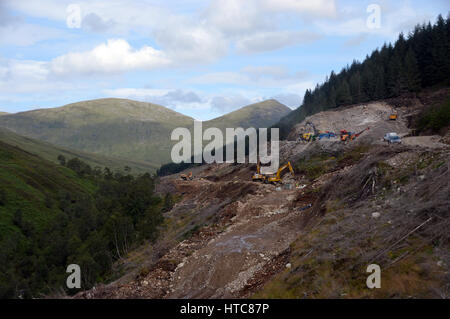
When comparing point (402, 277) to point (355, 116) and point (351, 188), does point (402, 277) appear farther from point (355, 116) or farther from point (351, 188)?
point (355, 116)

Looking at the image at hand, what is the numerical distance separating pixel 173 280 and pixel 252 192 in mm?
18955

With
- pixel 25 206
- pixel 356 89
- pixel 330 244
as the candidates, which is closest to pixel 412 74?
pixel 356 89

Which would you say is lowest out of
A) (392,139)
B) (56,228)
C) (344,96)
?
(56,228)

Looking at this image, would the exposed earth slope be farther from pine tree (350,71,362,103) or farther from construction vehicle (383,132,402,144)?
pine tree (350,71,362,103)

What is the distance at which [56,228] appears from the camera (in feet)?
216

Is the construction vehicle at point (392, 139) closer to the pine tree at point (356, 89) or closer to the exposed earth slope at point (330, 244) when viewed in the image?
the exposed earth slope at point (330, 244)

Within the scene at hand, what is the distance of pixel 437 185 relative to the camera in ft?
52.4

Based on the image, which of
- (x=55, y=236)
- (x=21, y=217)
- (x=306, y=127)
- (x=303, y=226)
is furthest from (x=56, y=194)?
(x=303, y=226)

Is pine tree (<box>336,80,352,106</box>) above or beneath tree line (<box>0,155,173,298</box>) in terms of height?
above

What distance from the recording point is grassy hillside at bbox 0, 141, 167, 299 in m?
40.9

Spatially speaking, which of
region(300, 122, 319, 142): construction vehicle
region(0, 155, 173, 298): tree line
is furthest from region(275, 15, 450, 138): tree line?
region(0, 155, 173, 298): tree line

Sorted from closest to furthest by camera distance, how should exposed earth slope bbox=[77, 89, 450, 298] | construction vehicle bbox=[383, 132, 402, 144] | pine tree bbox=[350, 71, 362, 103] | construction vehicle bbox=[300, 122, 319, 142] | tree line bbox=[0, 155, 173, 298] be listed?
exposed earth slope bbox=[77, 89, 450, 298] → tree line bbox=[0, 155, 173, 298] → construction vehicle bbox=[383, 132, 402, 144] → construction vehicle bbox=[300, 122, 319, 142] → pine tree bbox=[350, 71, 362, 103]

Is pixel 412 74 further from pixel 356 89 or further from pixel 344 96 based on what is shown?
pixel 344 96

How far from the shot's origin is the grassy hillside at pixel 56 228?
40938 millimetres
